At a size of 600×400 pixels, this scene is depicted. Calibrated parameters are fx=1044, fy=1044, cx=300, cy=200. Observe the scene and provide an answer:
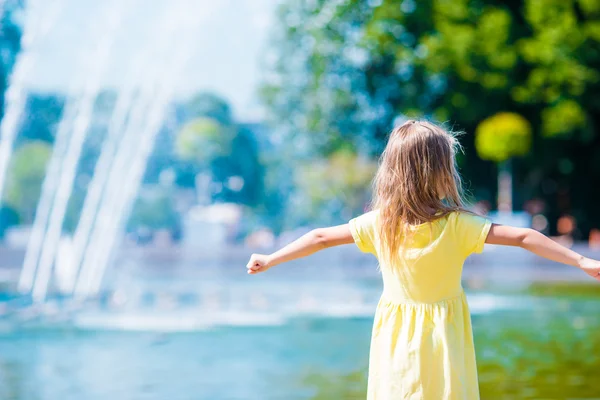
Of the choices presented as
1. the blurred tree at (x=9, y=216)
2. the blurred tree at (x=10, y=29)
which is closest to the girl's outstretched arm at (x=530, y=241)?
the blurred tree at (x=10, y=29)

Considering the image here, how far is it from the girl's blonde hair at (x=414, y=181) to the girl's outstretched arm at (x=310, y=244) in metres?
0.11

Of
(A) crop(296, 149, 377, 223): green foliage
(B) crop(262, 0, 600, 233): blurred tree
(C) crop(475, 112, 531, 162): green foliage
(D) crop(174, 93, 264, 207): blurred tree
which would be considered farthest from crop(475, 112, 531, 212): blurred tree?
(D) crop(174, 93, 264, 207): blurred tree

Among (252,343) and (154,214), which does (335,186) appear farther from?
(252,343)

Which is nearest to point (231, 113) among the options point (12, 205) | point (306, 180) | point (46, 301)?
point (306, 180)

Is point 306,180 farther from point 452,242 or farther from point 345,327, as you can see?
point 452,242

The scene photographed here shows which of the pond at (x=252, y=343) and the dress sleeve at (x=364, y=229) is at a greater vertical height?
the dress sleeve at (x=364, y=229)

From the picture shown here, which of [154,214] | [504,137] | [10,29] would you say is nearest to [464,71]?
[504,137]

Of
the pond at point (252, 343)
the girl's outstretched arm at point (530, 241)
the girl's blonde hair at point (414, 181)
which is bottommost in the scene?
the pond at point (252, 343)

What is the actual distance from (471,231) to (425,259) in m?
0.14

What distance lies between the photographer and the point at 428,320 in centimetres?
281

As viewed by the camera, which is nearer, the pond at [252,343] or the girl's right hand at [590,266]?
the girl's right hand at [590,266]

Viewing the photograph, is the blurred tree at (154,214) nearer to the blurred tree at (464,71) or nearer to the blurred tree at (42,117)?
the blurred tree at (42,117)

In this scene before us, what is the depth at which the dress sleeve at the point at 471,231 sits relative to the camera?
277cm

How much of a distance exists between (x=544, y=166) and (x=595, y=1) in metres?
4.58
